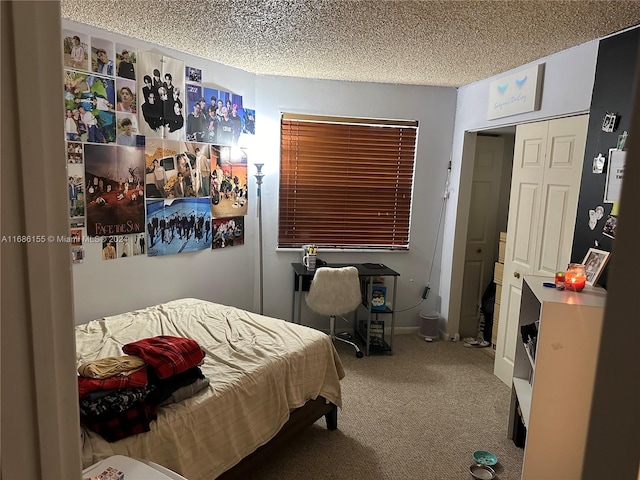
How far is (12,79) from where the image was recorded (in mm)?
457

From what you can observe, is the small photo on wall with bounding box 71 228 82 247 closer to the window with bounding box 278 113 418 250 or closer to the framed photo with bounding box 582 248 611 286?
Result: the window with bounding box 278 113 418 250

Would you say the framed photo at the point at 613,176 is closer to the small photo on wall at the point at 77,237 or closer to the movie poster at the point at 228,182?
the movie poster at the point at 228,182

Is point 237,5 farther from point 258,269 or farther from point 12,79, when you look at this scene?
point 258,269

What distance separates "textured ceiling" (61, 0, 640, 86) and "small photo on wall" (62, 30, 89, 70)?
10cm

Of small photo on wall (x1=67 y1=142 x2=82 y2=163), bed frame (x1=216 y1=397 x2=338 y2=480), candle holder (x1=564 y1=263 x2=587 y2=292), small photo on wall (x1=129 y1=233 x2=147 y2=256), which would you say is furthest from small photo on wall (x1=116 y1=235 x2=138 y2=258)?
candle holder (x1=564 y1=263 x2=587 y2=292)

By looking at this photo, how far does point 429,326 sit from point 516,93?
2285 mm

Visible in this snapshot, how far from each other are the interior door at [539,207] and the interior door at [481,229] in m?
0.86

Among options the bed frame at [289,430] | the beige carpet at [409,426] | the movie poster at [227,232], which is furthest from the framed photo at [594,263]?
the movie poster at [227,232]

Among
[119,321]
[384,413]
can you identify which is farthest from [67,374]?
[384,413]

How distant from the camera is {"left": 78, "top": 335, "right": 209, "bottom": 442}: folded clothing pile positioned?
174 cm

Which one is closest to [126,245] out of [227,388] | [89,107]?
[89,107]

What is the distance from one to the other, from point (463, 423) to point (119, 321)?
234 cm

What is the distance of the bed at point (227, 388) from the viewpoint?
188 centimetres

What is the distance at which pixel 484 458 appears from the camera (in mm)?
2592
